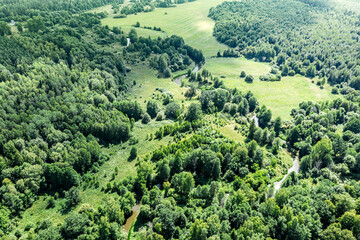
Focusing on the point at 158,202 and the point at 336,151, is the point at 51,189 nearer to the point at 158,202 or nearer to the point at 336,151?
the point at 158,202

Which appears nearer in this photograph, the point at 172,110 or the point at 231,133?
the point at 231,133

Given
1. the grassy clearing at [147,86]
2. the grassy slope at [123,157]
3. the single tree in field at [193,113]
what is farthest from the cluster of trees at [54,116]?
the single tree in field at [193,113]

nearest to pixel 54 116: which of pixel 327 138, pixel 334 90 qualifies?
pixel 327 138

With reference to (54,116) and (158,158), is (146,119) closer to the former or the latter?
(158,158)

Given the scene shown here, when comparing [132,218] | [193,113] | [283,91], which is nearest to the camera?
[132,218]

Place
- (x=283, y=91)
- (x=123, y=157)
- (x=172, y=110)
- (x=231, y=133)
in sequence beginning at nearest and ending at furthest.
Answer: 1. (x=123, y=157)
2. (x=231, y=133)
3. (x=172, y=110)
4. (x=283, y=91)

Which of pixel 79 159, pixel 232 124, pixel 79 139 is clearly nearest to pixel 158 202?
pixel 79 159

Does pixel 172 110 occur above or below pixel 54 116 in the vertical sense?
below

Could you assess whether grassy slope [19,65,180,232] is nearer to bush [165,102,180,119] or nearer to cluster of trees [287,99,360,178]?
bush [165,102,180,119]

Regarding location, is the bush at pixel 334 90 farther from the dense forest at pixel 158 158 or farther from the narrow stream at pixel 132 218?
the narrow stream at pixel 132 218
